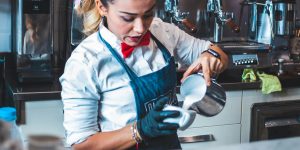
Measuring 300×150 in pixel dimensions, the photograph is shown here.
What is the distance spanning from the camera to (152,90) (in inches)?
41.8

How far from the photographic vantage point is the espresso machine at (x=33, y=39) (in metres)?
1.75

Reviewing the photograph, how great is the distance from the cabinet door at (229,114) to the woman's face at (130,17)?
0.97 m

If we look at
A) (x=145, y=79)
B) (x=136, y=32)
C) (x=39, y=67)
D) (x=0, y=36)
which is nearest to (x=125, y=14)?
(x=136, y=32)

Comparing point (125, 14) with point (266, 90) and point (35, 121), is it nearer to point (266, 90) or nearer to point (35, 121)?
point (35, 121)

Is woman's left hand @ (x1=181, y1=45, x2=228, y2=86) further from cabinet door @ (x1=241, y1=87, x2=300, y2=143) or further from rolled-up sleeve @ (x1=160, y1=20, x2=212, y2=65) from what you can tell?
cabinet door @ (x1=241, y1=87, x2=300, y2=143)

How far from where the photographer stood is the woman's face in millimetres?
979

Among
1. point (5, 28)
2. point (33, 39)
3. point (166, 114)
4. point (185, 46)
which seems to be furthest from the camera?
point (5, 28)

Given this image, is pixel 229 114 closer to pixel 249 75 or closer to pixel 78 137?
pixel 249 75

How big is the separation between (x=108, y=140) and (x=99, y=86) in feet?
0.41

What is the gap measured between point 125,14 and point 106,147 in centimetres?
30

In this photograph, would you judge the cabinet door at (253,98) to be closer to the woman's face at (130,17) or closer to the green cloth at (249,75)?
the green cloth at (249,75)

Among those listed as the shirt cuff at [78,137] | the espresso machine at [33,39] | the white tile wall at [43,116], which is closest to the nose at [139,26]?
the shirt cuff at [78,137]

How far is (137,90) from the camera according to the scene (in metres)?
1.03

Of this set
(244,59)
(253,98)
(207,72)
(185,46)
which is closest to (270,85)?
(253,98)
